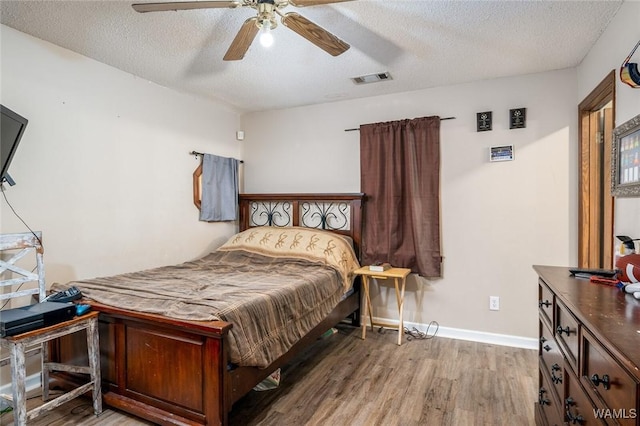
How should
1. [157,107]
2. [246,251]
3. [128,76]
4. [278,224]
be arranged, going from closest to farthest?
[128,76], [157,107], [246,251], [278,224]

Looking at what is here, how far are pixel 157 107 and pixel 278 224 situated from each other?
1731 millimetres

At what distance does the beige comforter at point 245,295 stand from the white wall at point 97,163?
306 mm

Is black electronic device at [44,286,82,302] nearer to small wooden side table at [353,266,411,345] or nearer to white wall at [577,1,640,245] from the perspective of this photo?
small wooden side table at [353,266,411,345]

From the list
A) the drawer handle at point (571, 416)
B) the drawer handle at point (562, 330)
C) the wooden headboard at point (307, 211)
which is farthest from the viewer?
the wooden headboard at point (307, 211)

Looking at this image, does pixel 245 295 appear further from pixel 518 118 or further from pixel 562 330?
pixel 518 118

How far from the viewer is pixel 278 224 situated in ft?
13.4

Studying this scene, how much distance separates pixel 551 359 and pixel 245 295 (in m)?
1.63

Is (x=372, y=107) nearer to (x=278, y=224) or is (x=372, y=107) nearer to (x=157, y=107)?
(x=278, y=224)

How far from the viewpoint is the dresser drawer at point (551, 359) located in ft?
4.77

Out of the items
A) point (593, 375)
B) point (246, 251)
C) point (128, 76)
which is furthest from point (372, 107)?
point (593, 375)

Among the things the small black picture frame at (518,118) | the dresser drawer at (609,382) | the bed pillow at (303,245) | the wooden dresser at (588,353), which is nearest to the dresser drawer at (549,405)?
the wooden dresser at (588,353)

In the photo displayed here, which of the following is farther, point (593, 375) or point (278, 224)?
point (278, 224)

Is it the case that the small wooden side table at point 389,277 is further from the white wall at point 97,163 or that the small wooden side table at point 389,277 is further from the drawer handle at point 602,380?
the drawer handle at point 602,380

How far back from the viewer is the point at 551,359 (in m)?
1.64
